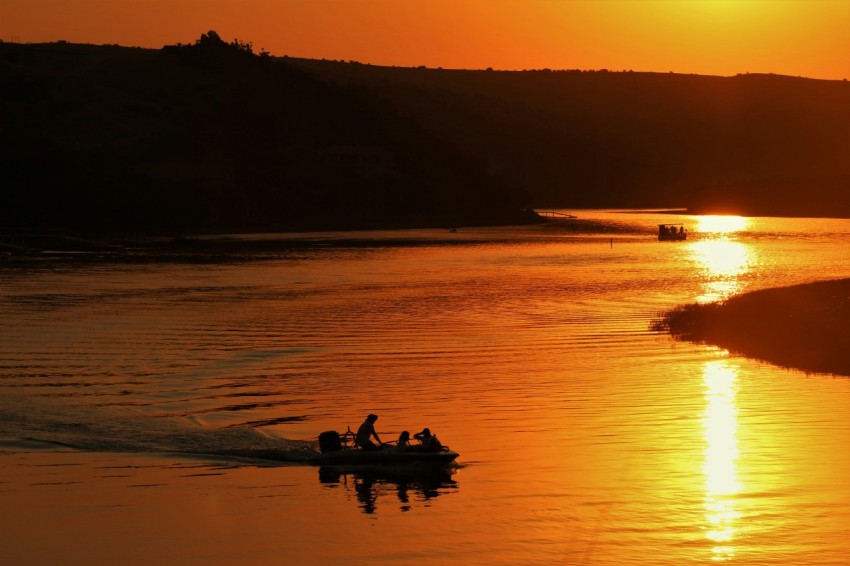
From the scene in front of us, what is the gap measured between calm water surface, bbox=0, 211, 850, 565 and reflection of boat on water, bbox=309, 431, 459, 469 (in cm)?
45

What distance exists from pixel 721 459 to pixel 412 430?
8816mm

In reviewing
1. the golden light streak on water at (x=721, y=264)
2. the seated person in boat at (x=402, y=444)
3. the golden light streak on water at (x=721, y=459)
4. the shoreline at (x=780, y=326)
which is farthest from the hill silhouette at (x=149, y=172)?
the seated person in boat at (x=402, y=444)

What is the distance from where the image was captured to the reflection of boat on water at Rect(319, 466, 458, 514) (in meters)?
31.1

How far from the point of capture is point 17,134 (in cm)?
16750

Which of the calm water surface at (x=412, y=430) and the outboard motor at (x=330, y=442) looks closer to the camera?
the calm water surface at (x=412, y=430)

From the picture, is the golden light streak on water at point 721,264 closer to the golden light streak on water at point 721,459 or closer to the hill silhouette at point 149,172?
the golden light streak on water at point 721,459

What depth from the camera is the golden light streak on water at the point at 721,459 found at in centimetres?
2733

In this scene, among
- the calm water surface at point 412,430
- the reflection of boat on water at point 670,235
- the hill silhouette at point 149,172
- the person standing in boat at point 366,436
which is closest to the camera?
the calm water surface at point 412,430

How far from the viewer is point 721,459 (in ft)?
109

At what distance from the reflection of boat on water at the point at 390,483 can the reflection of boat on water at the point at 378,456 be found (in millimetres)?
171

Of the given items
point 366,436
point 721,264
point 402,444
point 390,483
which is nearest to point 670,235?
point 721,264

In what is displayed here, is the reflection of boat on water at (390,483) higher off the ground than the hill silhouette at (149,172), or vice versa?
the hill silhouette at (149,172)

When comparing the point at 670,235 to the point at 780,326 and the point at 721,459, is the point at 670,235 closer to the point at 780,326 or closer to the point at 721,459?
the point at 780,326

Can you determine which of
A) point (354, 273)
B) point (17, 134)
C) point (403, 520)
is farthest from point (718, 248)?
point (403, 520)
